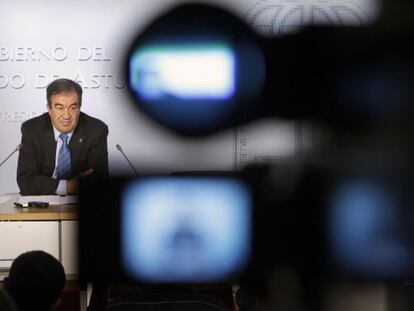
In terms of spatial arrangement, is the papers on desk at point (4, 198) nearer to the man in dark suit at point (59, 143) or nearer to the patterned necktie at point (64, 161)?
the man in dark suit at point (59, 143)

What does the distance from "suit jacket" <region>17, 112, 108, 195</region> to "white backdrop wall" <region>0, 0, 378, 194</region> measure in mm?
45

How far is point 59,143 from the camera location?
13.0 ft

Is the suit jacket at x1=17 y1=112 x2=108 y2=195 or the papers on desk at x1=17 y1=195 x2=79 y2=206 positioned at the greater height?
the suit jacket at x1=17 y1=112 x2=108 y2=195

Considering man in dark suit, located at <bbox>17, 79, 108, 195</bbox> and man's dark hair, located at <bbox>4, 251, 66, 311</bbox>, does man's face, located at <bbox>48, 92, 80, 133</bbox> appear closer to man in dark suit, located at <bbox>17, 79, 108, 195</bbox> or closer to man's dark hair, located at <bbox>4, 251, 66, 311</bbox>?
man in dark suit, located at <bbox>17, 79, 108, 195</bbox>

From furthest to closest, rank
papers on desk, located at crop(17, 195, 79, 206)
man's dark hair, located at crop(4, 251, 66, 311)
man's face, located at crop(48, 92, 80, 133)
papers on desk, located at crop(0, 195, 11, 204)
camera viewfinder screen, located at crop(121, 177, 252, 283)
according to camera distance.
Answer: man's face, located at crop(48, 92, 80, 133) → papers on desk, located at crop(0, 195, 11, 204) → papers on desk, located at crop(17, 195, 79, 206) → camera viewfinder screen, located at crop(121, 177, 252, 283) → man's dark hair, located at crop(4, 251, 66, 311)

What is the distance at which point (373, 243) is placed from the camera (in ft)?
6.07

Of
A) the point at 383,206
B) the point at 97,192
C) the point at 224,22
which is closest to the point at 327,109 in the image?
the point at 224,22

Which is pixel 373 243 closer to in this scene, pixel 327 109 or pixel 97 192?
pixel 97 192

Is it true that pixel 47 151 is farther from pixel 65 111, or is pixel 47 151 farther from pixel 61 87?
pixel 61 87

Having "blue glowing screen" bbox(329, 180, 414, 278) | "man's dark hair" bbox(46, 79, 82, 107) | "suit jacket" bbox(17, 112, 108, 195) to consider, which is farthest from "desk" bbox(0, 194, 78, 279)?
"blue glowing screen" bbox(329, 180, 414, 278)

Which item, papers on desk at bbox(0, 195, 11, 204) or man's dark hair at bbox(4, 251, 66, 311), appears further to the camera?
papers on desk at bbox(0, 195, 11, 204)

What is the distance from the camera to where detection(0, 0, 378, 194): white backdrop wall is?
12.7 ft

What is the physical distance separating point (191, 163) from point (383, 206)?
7.04 feet

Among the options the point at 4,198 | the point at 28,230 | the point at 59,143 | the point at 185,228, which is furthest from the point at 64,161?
the point at 185,228
